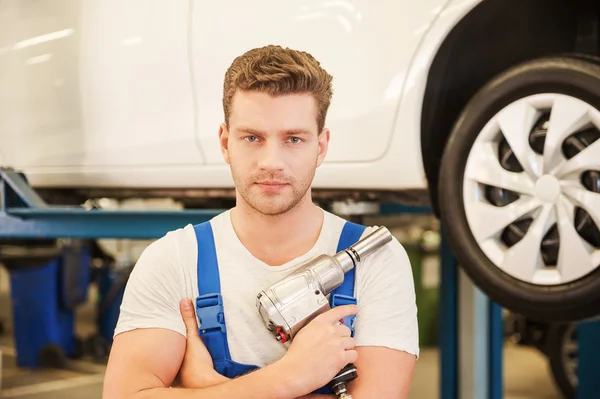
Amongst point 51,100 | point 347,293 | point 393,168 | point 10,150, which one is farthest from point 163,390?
point 10,150

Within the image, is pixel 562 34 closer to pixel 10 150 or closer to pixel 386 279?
pixel 386 279

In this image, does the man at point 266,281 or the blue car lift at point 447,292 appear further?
the blue car lift at point 447,292

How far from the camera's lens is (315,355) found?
90 cm

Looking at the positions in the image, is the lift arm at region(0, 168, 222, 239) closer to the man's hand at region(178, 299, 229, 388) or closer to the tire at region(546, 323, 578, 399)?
the man's hand at region(178, 299, 229, 388)

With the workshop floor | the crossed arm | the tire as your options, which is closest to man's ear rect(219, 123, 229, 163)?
the crossed arm

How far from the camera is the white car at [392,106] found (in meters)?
1.36

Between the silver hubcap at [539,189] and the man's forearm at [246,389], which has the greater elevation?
the silver hubcap at [539,189]

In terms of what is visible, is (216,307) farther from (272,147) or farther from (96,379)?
(96,379)

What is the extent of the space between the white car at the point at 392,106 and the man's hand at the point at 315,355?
620 millimetres

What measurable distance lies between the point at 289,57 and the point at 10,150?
1312mm

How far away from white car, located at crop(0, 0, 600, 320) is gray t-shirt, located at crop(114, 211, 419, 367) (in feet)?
1.62

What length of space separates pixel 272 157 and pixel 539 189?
27.1 inches

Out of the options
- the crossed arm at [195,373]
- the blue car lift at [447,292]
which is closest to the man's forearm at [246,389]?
the crossed arm at [195,373]

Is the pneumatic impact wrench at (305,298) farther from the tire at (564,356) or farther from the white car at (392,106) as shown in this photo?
the tire at (564,356)
